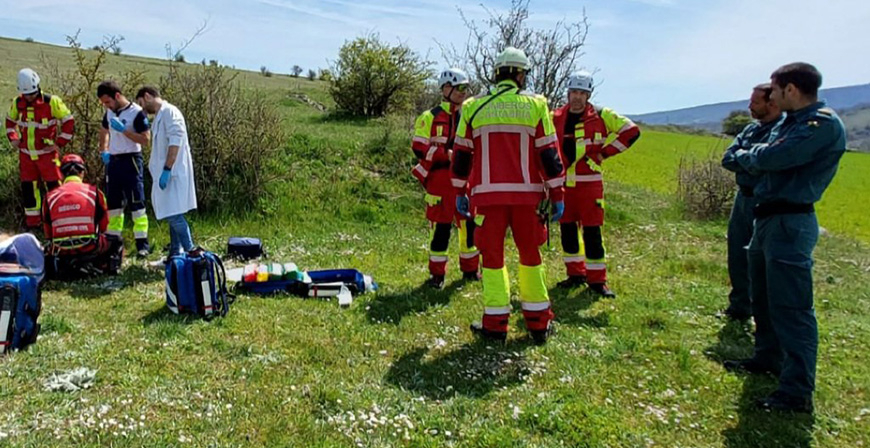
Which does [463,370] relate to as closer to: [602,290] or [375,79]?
[602,290]

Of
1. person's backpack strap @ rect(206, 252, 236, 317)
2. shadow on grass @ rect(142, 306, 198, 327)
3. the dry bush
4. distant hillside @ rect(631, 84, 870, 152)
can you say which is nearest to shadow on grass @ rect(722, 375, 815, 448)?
person's backpack strap @ rect(206, 252, 236, 317)

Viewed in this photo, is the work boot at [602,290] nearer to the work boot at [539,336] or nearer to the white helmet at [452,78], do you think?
the work boot at [539,336]

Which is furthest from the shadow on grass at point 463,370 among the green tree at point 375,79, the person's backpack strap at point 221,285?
the green tree at point 375,79

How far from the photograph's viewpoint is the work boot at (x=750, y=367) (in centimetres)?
516

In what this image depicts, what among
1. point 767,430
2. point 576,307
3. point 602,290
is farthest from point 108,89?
point 767,430

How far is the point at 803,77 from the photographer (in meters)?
4.25

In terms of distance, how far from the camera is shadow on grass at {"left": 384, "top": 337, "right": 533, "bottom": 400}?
4.76m

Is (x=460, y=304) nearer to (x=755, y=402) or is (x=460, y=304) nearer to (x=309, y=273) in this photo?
(x=309, y=273)

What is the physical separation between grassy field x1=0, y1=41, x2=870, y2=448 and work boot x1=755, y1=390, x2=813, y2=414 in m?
0.09

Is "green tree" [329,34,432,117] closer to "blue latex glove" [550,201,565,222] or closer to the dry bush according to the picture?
the dry bush

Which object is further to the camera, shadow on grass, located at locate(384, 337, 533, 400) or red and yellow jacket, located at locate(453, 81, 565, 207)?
red and yellow jacket, located at locate(453, 81, 565, 207)

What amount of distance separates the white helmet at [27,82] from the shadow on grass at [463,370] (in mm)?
6906

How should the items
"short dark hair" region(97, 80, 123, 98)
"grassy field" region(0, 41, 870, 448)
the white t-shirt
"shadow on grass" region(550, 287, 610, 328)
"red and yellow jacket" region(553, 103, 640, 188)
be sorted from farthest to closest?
the white t-shirt, "short dark hair" region(97, 80, 123, 98), "red and yellow jacket" region(553, 103, 640, 188), "shadow on grass" region(550, 287, 610, 328), "grassy field" region(0, 41, 870, 448)

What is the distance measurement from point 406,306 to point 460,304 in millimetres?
643
